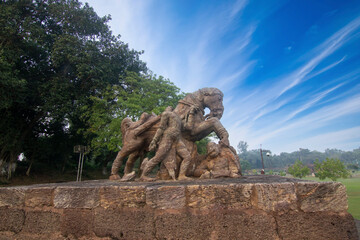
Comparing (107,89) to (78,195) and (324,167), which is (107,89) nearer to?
(78,195)

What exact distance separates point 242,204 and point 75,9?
15312mm

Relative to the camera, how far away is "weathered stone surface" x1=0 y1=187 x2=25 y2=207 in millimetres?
3029

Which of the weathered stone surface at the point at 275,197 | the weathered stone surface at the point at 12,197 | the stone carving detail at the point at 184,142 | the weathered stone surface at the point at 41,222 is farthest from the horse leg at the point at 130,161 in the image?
the weathered stone surface at the point at 275,197

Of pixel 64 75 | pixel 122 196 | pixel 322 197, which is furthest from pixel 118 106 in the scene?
pixel 322 197

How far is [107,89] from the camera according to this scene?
527 inches

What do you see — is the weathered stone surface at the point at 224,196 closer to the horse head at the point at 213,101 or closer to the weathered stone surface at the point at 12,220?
the horse head at the point at 213,101

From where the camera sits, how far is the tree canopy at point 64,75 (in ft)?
36.7

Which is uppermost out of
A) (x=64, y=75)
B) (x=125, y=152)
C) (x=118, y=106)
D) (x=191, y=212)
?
(x=64, y=75)

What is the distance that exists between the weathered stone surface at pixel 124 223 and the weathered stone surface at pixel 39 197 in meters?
0.81

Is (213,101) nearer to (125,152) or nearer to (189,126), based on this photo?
(189,126)

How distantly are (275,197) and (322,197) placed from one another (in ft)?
1.74

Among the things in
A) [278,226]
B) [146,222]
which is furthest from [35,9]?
[278,226]

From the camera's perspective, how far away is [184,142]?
4.21m

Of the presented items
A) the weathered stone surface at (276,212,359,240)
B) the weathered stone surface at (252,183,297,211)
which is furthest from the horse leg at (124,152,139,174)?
the weathered stone surface at (276,212,359,240)
